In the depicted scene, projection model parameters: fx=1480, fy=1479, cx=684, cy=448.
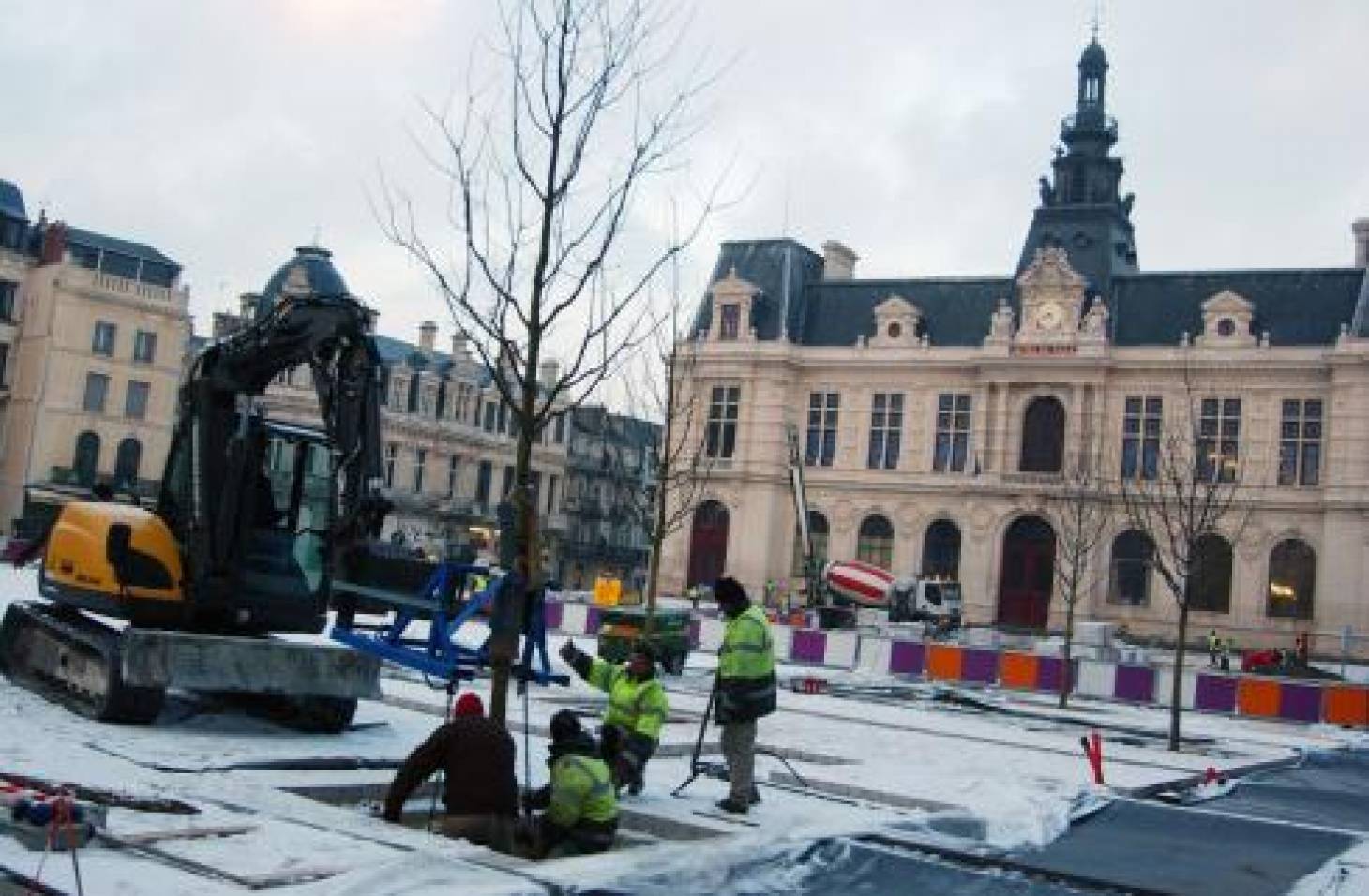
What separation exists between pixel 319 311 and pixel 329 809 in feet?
15.7

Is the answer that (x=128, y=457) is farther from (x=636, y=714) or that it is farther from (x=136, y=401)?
(x=636, y=714)

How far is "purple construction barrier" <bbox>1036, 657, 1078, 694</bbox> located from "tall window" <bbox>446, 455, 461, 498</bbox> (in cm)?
4618

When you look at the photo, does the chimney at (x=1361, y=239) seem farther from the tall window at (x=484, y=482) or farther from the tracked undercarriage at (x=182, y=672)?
the tracked undercarriage at (x=182, y=672)

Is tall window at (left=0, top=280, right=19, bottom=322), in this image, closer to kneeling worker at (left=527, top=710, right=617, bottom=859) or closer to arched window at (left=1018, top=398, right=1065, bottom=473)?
arched window at (left=1018, top=398, right=1065, bottom=473)

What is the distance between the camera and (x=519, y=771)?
42.1 ft

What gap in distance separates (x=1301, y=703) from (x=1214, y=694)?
1.78 metres

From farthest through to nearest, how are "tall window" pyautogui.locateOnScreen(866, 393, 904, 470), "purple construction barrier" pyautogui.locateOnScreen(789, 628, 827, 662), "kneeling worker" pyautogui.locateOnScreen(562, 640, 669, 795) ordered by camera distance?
1. "tall window" pyautogui.locateOnScreen(866, 393, 904, 470)
2. "purple construction barrier" pyautogui.locateOnScreen(789, 628, 827, 662)
3. "kneeling worker" pyautogui.locateOnScreen(562, 640, 669, 795)

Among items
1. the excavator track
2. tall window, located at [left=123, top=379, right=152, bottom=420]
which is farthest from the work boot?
tall window, located at [left=123, top=379, right=152, bottom=420]

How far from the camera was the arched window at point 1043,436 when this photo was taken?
55.4m

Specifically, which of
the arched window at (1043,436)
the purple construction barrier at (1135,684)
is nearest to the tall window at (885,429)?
the arched window at (1043,436)

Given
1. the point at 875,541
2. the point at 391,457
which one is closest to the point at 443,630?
the point at 875,541

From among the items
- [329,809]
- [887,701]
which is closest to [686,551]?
→ [887,701]

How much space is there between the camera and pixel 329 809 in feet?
33.0

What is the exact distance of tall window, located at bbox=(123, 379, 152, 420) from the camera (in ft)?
200
